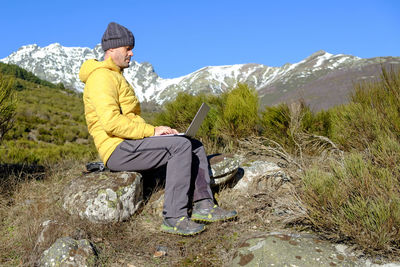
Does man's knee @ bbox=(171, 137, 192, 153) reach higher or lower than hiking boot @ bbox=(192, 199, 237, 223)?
higher

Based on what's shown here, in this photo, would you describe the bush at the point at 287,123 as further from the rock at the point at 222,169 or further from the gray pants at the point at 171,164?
the gray pants at the point at 171,164

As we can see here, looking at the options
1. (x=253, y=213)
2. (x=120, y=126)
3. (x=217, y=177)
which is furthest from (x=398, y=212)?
(x=120, y=126)

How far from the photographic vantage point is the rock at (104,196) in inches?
117

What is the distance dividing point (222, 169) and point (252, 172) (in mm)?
707

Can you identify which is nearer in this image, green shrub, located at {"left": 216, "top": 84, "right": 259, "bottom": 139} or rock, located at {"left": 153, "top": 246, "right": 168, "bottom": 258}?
rock, located at {"left": 153, "top": 246, "right": 168, "bottom": 258}

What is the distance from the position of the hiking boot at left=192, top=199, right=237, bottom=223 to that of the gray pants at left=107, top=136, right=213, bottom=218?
2.9 inches

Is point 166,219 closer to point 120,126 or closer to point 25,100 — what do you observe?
point 120,126

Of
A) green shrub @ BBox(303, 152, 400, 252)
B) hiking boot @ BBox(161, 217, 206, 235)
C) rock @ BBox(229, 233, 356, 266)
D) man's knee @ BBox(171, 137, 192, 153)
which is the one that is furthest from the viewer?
man's knee @ BBox(171, 137, 192, 153)

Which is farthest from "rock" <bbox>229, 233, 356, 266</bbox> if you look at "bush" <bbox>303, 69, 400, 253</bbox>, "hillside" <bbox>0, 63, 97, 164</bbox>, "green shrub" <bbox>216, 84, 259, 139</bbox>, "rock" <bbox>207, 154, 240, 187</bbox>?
"hillside" <bbox>0, 63, 97, 164</bbox>

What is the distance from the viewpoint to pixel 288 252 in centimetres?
228

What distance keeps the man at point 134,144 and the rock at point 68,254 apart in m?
0.74

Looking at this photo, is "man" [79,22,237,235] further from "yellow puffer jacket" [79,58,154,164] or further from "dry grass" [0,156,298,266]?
"dry grass" [0,156,298,266]

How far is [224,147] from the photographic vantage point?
6211mm

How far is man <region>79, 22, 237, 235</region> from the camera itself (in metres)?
2.89
